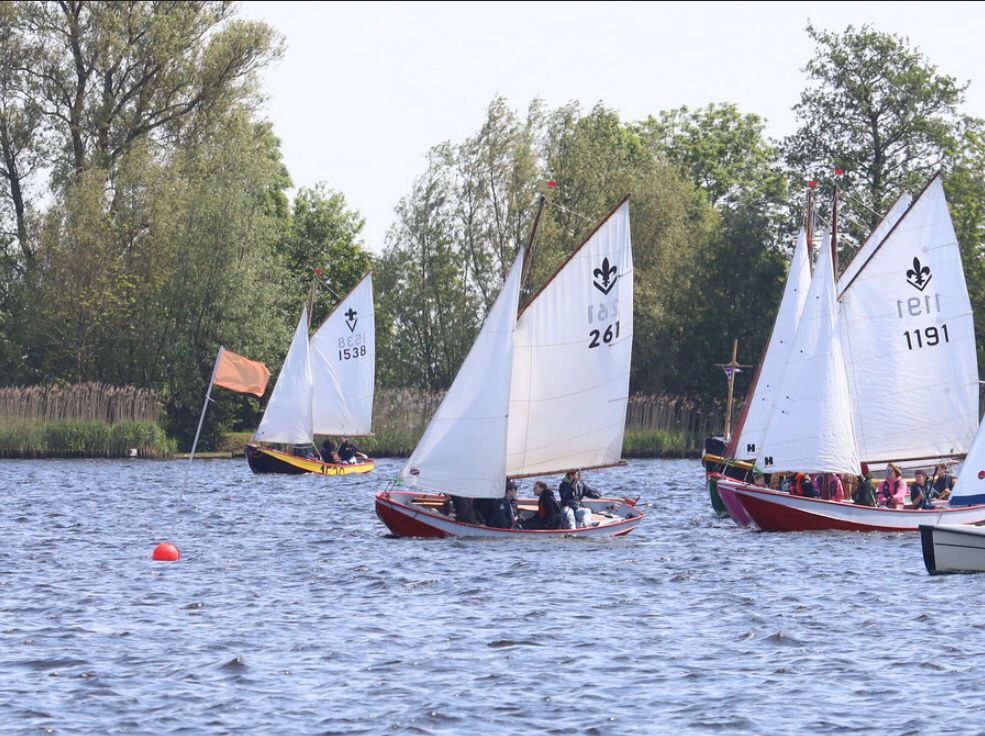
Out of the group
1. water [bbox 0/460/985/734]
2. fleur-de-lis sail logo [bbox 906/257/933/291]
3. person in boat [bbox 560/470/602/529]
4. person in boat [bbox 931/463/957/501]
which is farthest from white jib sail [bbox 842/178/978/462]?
person in boat [bbox 560/470/602/529]

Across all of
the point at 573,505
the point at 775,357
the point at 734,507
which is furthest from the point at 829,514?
the point at 775,357

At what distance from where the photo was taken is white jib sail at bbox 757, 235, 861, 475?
4131 centimetres

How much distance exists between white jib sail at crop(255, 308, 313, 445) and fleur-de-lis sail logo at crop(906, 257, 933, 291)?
101 feet

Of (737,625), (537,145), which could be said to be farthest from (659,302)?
(737,625)

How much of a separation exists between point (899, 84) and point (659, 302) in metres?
19.9

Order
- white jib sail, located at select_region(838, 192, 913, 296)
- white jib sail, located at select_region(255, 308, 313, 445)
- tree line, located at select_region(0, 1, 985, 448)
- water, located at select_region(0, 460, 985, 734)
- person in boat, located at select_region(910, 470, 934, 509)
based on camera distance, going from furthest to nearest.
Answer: tree line, located at select_region(0, 1, 985, 448) < white jib sail, located at select_region(255, 308, 313, 445) < white jib sail, located at select_region(838, 192, 913, 296) < person in boat, located at select_region(910, 470, 934, 509) < water, located at select_region(0, 460, 985, 734)

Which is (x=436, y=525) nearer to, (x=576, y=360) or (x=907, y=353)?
(x=576, y=360)

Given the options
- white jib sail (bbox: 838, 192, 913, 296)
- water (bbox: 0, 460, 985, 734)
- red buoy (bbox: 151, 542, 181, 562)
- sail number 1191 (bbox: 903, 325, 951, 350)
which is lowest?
water (bbox: 0, 460, 985, 734)

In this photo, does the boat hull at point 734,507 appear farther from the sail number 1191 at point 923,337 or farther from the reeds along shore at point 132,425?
the reeds along shore at point 132,425

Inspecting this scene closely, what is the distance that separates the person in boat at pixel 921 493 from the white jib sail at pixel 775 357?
417 centimetres

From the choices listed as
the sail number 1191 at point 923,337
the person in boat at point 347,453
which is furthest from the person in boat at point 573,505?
the person in boat at point 347,453

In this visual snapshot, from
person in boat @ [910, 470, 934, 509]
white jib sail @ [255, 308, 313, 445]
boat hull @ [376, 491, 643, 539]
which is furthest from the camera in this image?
white jib sail @ [255, 308, 313, 445]

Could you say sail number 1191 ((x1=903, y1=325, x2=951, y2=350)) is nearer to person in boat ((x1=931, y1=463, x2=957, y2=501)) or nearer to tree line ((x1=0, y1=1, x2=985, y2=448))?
person in boat ((x1=931, y1=463, x2=957, y2=501))

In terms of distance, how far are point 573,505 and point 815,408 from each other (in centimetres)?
711
